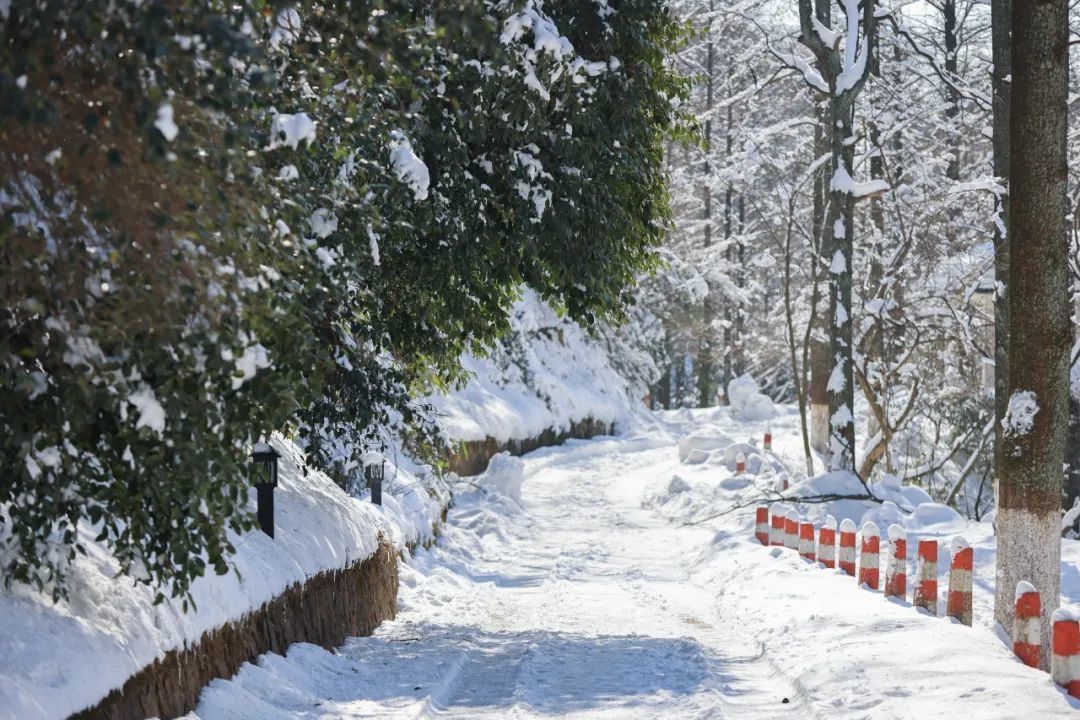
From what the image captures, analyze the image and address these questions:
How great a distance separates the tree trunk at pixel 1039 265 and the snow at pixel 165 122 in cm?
661

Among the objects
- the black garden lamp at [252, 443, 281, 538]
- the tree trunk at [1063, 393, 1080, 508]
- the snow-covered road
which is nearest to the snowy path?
the snow-covered road

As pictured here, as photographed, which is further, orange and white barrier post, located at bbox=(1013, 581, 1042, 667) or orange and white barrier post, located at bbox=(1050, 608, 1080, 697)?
orange and white barrier post, located at bbox=(1013, 581, 1042, 667)

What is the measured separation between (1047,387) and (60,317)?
22.3 ft

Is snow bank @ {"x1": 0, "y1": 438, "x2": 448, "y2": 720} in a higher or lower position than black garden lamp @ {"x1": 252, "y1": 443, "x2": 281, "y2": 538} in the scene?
lower

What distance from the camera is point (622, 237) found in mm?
11141

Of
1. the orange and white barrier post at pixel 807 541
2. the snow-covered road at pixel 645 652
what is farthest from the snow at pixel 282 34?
the orange and white barrier post at pixel 807 541

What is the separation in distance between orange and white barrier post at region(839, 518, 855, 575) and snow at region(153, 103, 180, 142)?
10.0m

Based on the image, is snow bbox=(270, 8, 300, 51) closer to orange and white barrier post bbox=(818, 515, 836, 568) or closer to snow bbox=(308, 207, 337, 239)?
snow bbox=(308, 207, 337, 239)

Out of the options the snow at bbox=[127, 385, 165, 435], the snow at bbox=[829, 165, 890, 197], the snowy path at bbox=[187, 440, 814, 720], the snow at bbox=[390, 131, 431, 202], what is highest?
the snow at bbox=[829, 165, 890, 197]

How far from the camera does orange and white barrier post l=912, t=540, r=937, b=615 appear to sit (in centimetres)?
1034

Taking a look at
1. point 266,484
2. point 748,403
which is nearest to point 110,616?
point 266,484

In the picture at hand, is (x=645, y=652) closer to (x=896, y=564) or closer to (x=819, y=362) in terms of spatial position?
(x=896, y=564)

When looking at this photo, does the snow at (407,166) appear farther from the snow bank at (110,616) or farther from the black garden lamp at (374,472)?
the black garden lamp at (374,472)

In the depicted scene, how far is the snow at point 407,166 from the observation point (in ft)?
27.6
